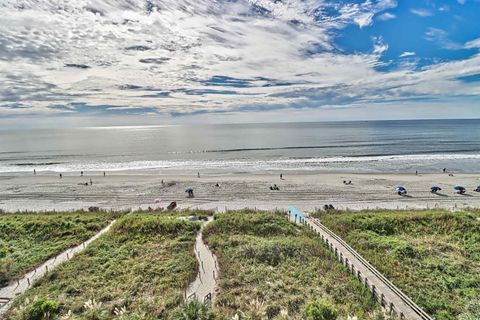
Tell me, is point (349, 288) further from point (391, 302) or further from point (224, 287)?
point (224, 287)

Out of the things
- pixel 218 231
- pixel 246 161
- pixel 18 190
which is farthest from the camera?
pixel 246 161

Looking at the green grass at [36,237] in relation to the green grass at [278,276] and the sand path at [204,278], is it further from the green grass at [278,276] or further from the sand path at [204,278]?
the green grass at [278,276]

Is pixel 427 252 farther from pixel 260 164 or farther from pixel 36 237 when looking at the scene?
pixel 260 164

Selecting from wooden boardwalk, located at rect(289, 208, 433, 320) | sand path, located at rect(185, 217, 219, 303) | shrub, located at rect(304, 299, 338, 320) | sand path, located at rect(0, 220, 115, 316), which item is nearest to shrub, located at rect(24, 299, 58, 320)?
sand path, located at rect(0, 220, 115, 316)

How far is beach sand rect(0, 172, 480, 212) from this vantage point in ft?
98.1

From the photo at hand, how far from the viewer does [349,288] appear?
42.6 feet

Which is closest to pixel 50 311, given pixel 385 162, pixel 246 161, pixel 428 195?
pixel 428 195

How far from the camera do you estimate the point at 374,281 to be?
43.5 ft

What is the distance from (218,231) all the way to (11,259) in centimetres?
1301

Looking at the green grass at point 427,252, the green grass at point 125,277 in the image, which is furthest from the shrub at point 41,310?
the green grass at point 427,252

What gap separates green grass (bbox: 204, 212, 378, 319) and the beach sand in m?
9.34

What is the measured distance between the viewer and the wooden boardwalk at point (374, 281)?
11000mm

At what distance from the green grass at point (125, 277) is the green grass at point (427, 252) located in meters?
11.1

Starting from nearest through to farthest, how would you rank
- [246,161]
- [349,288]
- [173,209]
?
[349,288] < [173,209] < [246,161]
